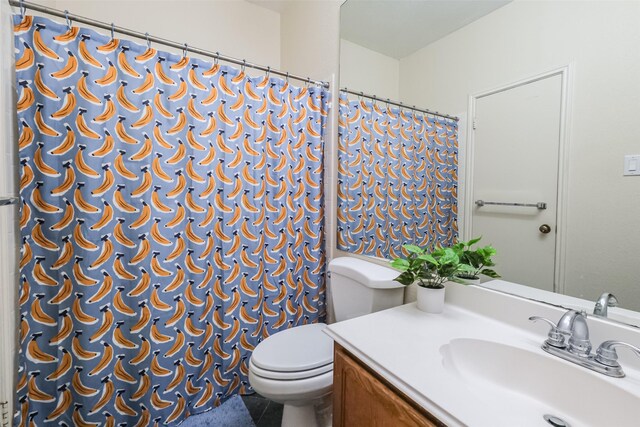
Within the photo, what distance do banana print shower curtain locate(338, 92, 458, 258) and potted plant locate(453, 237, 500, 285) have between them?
8 centimetres

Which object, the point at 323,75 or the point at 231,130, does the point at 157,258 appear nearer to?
the point at 231,130

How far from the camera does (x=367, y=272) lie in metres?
1.23

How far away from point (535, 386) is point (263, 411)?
1.30m

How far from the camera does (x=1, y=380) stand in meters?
0.84

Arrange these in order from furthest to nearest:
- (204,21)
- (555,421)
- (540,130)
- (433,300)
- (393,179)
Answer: (204,21)
(393,179)
(433,300)
(540,130)
(555,421)

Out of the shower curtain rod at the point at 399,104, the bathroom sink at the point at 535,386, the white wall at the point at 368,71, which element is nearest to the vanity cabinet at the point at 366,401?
the bathroom sink at the point at 535,386

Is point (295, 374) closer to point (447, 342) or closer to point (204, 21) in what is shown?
point (447, 342)

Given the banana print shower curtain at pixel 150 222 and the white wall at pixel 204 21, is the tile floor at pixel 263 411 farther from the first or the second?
the white wall at pixel 204 21

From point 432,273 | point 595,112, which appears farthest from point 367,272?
point 595,112

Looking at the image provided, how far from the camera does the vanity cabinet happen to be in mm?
615

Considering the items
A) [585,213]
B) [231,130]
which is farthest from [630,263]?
[231,130]

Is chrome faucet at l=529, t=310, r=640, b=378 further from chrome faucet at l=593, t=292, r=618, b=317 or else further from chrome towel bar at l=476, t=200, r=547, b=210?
chrome towel bar at l=476, t=200, r=547, b=210

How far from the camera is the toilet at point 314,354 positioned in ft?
3.48

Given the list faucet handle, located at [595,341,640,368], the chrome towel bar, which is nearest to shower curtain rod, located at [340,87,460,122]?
the chrome towel bar
